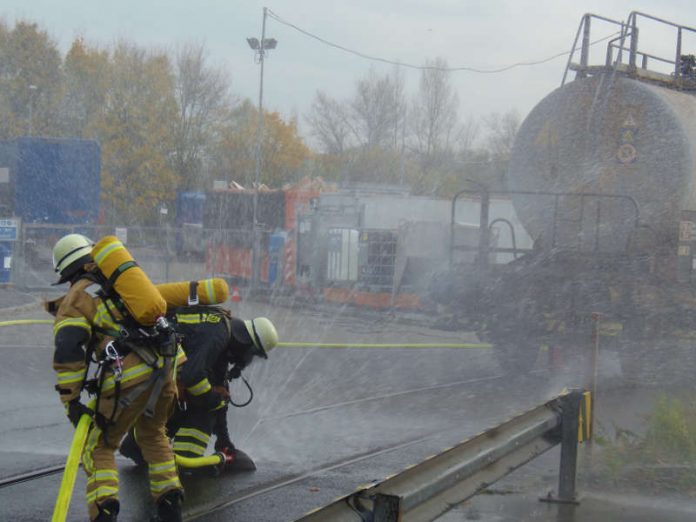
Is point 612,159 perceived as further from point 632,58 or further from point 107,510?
point 107,510

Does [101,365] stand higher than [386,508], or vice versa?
[101,365]

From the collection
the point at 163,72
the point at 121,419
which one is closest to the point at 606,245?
the point at 121,419

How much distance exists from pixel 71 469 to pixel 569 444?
3060 millimetres

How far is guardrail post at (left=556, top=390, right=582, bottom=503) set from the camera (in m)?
5.88

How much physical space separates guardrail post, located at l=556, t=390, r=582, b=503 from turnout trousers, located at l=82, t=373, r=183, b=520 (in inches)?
95.3

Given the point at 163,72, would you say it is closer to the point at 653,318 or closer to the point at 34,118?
the point at 34,118

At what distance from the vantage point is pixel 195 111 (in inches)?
1479

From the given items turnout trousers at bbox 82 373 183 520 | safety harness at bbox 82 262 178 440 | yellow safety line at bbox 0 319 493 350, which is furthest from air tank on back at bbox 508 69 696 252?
safety harness at bbox 82 262 178 440

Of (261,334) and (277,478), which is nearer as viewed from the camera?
(261,334)

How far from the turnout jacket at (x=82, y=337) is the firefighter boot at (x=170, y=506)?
2.20 feet

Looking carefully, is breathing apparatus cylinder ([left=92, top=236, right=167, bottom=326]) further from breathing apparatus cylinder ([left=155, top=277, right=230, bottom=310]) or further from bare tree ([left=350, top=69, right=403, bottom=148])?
bare tree ([left=350, top=69, right=403, bottom=148])

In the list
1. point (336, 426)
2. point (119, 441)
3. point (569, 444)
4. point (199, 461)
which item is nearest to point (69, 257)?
point (119, 441)

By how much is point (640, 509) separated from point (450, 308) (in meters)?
5.95

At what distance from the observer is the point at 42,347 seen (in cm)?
1263
